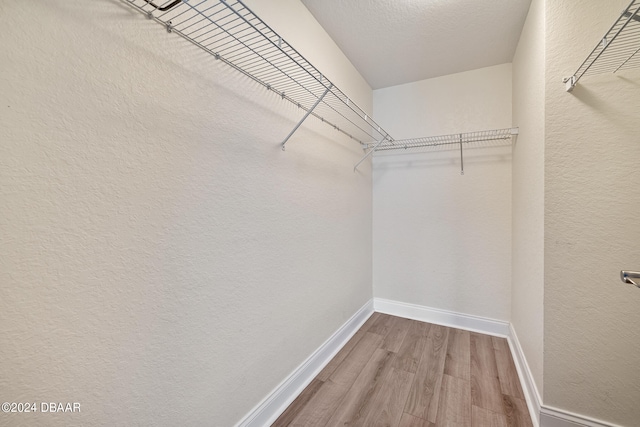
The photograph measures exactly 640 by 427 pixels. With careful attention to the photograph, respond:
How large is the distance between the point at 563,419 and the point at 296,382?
4.45 feet

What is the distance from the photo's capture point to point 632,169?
1.07 metres

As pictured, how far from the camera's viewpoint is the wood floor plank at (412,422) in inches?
51.4

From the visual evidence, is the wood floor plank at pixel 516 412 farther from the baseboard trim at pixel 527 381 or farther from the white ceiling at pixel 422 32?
the white ceiling at pixel 422 32

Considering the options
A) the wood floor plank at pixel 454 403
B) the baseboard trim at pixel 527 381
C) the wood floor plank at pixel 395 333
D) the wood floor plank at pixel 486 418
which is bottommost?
the wood floor plank at pixel 486 418

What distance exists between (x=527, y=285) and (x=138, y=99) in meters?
2.17

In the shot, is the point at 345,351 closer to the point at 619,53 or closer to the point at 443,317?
the point at 443,317

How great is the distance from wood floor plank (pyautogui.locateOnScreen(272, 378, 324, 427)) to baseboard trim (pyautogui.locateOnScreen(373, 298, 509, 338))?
121cm

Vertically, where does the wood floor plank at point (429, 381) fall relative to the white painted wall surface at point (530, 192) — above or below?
below

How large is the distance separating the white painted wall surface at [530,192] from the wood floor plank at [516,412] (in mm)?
189

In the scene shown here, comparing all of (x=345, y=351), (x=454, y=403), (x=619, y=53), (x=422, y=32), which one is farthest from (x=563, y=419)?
(x=422, y=32)

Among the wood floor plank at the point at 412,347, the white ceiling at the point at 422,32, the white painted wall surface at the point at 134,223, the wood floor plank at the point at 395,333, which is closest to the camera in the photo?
the white painted wall surface at the point at 134,223

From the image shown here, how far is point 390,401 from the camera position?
4.79ft

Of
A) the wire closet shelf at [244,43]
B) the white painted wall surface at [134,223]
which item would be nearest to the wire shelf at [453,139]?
the wire closet shelf at [244,43]

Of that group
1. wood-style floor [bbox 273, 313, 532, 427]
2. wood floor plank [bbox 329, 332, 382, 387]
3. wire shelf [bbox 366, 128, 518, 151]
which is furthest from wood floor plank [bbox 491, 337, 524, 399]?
wire shelf [bbox 366, 128, 518, 151]
